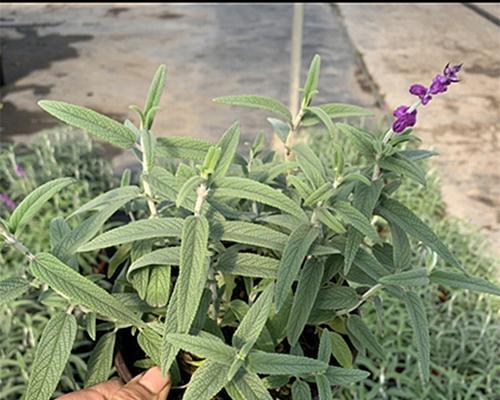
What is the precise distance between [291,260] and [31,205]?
0.40 meters

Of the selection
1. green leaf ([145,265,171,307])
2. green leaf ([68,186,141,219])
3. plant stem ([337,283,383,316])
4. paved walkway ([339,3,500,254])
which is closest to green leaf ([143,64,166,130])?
green leaf ([68,186,141,219])

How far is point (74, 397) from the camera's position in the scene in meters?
0.87

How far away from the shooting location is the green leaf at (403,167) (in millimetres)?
891

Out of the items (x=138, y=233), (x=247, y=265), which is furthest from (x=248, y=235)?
(x=138, y=233)

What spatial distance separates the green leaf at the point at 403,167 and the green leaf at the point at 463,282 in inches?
6.2

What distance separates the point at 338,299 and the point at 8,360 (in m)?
0.94

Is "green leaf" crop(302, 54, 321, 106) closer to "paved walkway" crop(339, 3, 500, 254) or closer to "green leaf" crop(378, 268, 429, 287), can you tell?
"green leaf" crop(378, 268, 429, 287)

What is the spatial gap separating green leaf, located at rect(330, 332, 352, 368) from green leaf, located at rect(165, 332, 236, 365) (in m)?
0.24

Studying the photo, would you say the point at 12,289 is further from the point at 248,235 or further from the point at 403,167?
the point at 403,167

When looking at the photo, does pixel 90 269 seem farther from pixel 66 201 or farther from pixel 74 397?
pixel 74 397

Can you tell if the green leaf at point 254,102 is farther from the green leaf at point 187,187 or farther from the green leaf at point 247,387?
the green leaf at point 247,387

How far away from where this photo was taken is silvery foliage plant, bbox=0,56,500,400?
799 millimetres

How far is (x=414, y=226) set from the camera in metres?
0.92

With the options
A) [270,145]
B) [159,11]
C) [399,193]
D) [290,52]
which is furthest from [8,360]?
[159,11]
